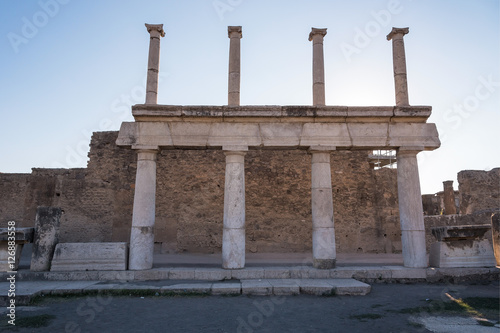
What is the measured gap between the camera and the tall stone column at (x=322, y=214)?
782 centimetres

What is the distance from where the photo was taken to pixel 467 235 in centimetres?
782

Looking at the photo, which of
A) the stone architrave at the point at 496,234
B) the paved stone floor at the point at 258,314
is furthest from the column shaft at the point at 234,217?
the stone architrave at the point at 496,234

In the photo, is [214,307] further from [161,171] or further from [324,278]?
[161,171]

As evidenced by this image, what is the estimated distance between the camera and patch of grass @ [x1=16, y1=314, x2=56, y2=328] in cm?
454

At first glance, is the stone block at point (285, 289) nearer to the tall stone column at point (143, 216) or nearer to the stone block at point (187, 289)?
the stone block at point (187, 289)

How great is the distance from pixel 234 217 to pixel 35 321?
4.25m

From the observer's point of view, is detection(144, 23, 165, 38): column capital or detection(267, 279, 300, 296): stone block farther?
detection(144, 23, 165, 38): column capital

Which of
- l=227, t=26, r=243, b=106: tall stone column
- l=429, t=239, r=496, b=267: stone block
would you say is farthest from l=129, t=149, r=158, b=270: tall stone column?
l=429, t=239, r=496, b=267: stone block

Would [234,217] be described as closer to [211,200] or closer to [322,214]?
[322,214]

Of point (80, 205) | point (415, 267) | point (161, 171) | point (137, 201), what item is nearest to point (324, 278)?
point (415, 267)

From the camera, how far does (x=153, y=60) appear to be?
27.8ft

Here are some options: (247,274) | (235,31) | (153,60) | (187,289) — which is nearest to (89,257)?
(187,289)

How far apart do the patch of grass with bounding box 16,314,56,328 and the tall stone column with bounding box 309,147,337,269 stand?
5343mm

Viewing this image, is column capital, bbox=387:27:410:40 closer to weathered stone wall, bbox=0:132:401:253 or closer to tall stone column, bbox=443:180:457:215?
weathered stone wall, bbox=0:132:401:253
